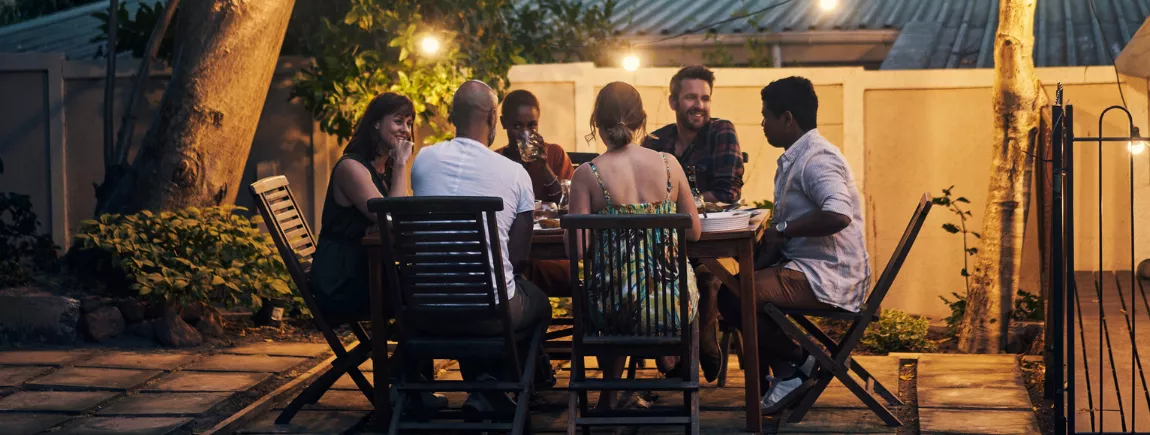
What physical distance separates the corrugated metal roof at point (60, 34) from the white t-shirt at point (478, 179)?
7.81m

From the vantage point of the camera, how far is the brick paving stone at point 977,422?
462 cm

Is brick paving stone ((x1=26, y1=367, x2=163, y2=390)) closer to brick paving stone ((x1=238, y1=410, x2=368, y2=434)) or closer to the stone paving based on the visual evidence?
the stone paving

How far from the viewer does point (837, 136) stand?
7832mm

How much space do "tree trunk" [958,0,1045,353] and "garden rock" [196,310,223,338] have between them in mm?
3982

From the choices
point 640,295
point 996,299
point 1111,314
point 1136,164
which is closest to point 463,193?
point 640,295

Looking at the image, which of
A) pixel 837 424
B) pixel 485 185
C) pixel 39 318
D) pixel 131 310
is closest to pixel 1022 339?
pixel 837 424

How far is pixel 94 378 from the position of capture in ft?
A: 18.8

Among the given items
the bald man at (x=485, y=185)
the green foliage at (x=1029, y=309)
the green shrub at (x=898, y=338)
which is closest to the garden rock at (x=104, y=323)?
the bald man at (x=485, y=185)

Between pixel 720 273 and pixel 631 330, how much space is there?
0.50 m

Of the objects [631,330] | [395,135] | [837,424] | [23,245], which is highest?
[395,135]

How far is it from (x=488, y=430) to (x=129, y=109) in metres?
4.45

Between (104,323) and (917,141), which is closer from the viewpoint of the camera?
(104,323)

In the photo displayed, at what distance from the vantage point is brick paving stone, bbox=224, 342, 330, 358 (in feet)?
20.7

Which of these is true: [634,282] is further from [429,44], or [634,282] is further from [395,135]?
[429,44]
